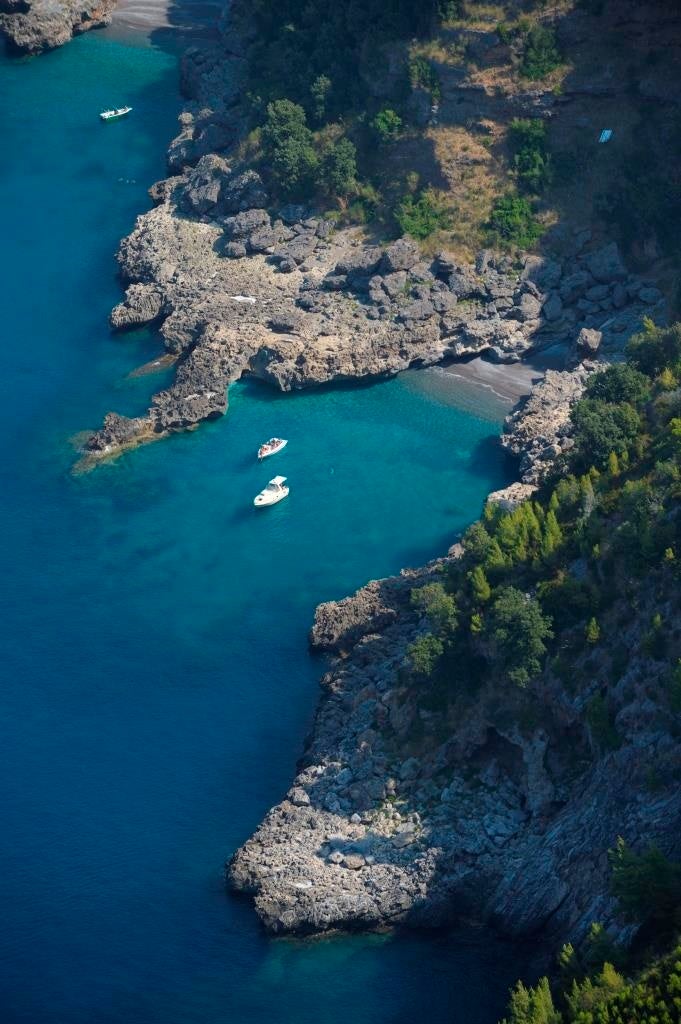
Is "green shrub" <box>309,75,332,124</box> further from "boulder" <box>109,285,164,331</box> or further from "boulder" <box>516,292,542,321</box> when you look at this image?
"boulder" <box>516,292,542,321</box>

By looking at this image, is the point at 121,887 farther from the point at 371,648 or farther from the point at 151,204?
the point at 151,204

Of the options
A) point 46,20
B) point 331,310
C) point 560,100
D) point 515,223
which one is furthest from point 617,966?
point 46,20

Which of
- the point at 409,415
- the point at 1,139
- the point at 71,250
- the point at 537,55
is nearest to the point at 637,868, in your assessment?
the point at 409,415

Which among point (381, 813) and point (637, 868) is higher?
point (637, 868)

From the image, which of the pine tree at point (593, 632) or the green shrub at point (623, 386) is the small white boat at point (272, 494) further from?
the pine tree at point (593, 632)

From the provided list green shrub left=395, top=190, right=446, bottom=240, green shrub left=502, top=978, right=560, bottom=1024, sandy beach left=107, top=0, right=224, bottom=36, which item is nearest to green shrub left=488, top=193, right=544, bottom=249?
green shrub left=395, top=190, right=446, bottom=240

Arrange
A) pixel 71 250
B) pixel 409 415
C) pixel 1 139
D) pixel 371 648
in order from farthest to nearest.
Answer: pixel 1 139, pixel 71 250, pixel 409 415, pixel 371 648

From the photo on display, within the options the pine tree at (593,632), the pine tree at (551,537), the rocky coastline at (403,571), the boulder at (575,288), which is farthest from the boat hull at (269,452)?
the pine tree at (593,632)

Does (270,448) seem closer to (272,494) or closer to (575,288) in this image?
(272,494)
